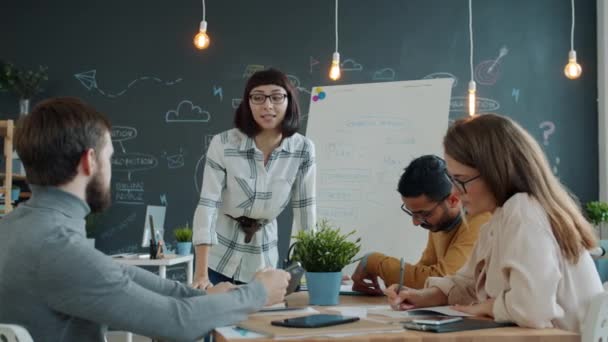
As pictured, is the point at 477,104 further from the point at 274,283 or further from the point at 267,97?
the point at 274,283

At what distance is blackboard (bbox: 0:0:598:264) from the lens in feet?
17.3

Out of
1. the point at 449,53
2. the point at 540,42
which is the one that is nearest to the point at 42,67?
the point at 449,53

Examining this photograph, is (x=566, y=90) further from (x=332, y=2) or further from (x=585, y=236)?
(x=585, y=236)

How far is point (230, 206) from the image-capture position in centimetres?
256

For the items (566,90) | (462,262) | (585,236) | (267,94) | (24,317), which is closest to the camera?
(24,317)

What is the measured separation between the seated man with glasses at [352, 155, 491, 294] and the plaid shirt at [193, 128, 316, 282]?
0.62 metres

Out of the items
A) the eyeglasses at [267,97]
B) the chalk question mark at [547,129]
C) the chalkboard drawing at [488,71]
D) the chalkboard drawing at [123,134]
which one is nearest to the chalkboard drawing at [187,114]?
the chalkboard drawing at [123,134]

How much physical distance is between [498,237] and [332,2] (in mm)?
4243

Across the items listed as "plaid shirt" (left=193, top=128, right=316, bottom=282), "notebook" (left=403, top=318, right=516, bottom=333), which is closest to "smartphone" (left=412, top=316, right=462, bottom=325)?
"notebook" (left=403, top=318, right=516, bottom=333)

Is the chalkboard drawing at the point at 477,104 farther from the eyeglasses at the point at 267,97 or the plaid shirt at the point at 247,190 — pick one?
the eyeglasses at the point at 267,97

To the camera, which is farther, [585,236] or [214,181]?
[214,181]

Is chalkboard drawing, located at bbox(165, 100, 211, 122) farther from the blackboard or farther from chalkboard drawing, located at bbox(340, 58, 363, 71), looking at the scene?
chalkboard drawing, located at bbox(340, 58, 363, 71)

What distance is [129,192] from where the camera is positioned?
5.29 m

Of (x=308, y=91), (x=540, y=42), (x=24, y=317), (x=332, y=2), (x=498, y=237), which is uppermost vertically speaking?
(x=332, y=2)
